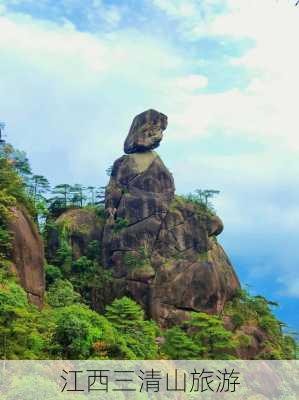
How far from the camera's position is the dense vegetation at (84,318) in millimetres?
18719

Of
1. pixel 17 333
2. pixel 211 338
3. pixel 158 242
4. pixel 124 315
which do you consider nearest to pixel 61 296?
pixel 124 315

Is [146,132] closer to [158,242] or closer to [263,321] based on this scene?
[158,242]

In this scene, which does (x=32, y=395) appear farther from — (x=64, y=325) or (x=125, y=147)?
(x=125, y=147)

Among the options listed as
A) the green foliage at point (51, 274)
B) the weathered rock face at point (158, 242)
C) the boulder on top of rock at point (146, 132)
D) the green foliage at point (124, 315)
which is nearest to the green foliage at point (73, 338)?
the green foliage at point (124, 315)

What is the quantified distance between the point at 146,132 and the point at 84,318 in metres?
24.7

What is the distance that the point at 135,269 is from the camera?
36.3m

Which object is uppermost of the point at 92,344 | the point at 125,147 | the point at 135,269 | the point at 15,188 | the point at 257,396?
the point at 125,147

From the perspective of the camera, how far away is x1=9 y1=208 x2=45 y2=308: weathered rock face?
2656 centimetres

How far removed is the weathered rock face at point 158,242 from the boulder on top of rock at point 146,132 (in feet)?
0.28

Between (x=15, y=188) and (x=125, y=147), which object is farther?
(x=125, y=147)

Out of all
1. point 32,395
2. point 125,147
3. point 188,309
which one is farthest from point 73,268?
point 32,395

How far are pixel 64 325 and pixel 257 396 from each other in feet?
48.4

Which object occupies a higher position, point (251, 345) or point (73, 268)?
point (73, 268)

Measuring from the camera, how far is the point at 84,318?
20484mm
